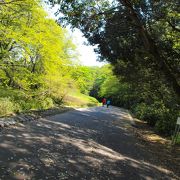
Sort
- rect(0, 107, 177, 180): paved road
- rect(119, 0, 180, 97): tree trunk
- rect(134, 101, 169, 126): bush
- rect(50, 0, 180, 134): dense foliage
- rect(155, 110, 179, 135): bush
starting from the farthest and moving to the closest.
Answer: rect(134, 101, 169, 126): bush
rect(155, 110, 179, 135): bush
rect(50, 0, 180, 134): dense foliage
rect(119, 0, 180, 97): tree trunk
rect(0, 107, 177, 180): paved road

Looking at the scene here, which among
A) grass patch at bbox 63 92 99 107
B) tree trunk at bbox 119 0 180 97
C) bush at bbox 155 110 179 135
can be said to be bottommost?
grass patch at bbox 63 92 99 107

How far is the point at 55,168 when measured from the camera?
25.9 ft

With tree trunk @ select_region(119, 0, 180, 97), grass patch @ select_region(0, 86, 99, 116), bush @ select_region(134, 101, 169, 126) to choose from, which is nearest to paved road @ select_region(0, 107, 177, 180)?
grass patch @ select_region(0, 86, 99, 116)

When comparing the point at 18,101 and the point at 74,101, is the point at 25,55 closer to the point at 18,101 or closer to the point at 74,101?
the point at 18,101

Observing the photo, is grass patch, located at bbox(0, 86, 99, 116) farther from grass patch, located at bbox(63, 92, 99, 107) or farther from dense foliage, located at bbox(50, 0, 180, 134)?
grass patch, located at bbox(63, 92, 99, 107)

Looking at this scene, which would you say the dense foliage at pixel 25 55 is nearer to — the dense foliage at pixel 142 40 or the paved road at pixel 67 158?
the dense foliage at pixel 142 40

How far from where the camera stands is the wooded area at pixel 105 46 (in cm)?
1219

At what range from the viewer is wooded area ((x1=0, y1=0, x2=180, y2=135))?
1219 cm

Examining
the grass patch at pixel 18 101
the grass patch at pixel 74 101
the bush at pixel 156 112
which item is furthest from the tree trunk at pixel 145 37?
the grass patch at pixel 74 101

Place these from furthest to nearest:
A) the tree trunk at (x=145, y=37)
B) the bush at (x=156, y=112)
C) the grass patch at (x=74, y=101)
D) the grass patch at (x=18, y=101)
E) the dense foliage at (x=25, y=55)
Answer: the grass patch at (x=74, y=101) < the bush at (x=156, y=112) < the dense foliage at (x=25, y=55) < the grass patch at (x=18, y=101) < the tree trunk at (x=145, y=37)

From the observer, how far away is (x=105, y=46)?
20891mm

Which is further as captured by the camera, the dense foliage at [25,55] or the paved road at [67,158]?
the dense foliage at [25,55]

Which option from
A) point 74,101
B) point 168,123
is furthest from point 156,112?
point 74,101

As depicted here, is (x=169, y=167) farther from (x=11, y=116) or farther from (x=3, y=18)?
(x=3, y=18)
